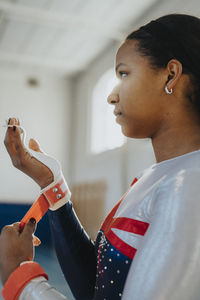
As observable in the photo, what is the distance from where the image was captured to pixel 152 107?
2.22 ft

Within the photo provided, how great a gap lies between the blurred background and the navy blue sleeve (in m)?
3.06

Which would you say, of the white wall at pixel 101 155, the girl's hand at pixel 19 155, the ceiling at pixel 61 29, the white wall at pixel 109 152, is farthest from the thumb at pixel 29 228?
the ceiling at pixel 61 29

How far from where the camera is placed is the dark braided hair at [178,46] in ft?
2.16

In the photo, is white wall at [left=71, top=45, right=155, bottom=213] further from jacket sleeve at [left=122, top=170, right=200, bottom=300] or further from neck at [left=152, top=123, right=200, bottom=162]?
jacket sleeve at [left=122, top=170, right=200, bottom=300]

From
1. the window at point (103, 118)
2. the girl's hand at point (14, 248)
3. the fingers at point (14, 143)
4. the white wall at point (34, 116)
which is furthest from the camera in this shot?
the white wall at point (34, 116)

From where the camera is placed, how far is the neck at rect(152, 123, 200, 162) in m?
0.67

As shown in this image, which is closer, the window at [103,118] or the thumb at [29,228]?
the thumb at [29,228]

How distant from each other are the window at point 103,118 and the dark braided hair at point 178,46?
5.44m

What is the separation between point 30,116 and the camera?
7328mm

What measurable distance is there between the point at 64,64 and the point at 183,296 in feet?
22.1

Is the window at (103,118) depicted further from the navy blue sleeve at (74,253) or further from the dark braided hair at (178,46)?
the dark braided hair at (178,46)

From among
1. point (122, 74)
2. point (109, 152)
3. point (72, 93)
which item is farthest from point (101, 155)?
point (122, 74)

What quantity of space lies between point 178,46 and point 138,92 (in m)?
0.11

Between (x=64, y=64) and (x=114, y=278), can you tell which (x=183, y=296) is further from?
(x=64, y=64)
